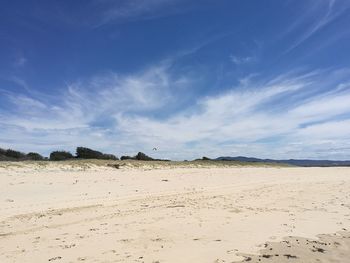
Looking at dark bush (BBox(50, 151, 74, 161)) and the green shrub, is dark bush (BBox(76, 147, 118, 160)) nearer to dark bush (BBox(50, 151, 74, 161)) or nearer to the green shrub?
dark bush (BBox(50, 151, 74, 161))

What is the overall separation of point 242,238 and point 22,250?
440 centimetres

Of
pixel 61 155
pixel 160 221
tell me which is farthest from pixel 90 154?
pixel 160 221

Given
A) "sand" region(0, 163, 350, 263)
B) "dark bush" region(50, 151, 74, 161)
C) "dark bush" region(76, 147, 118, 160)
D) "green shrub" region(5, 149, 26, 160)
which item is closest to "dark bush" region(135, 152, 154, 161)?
"dark bush" region(76, 147, 118, 160)

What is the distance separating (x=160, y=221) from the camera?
1060 centimetres

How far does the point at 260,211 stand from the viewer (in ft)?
41.0

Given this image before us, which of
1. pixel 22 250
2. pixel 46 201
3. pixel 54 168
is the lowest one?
pixel 22 250

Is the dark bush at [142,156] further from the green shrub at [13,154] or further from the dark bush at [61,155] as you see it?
the green shrub at [13,154]

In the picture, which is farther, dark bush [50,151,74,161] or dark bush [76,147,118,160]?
dark bush [76,147,118,160]

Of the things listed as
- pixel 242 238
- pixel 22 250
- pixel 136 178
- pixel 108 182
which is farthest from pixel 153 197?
pixel 22 250

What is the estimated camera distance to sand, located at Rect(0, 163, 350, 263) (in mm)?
7734

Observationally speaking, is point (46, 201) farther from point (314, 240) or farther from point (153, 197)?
point (314, 240)

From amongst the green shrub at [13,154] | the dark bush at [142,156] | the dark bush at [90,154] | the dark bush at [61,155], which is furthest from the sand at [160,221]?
the dark bush at [142,156]

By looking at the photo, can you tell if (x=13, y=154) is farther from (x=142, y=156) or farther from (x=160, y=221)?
(x=160, y=221)

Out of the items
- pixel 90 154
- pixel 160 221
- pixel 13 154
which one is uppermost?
pixel 90 154
